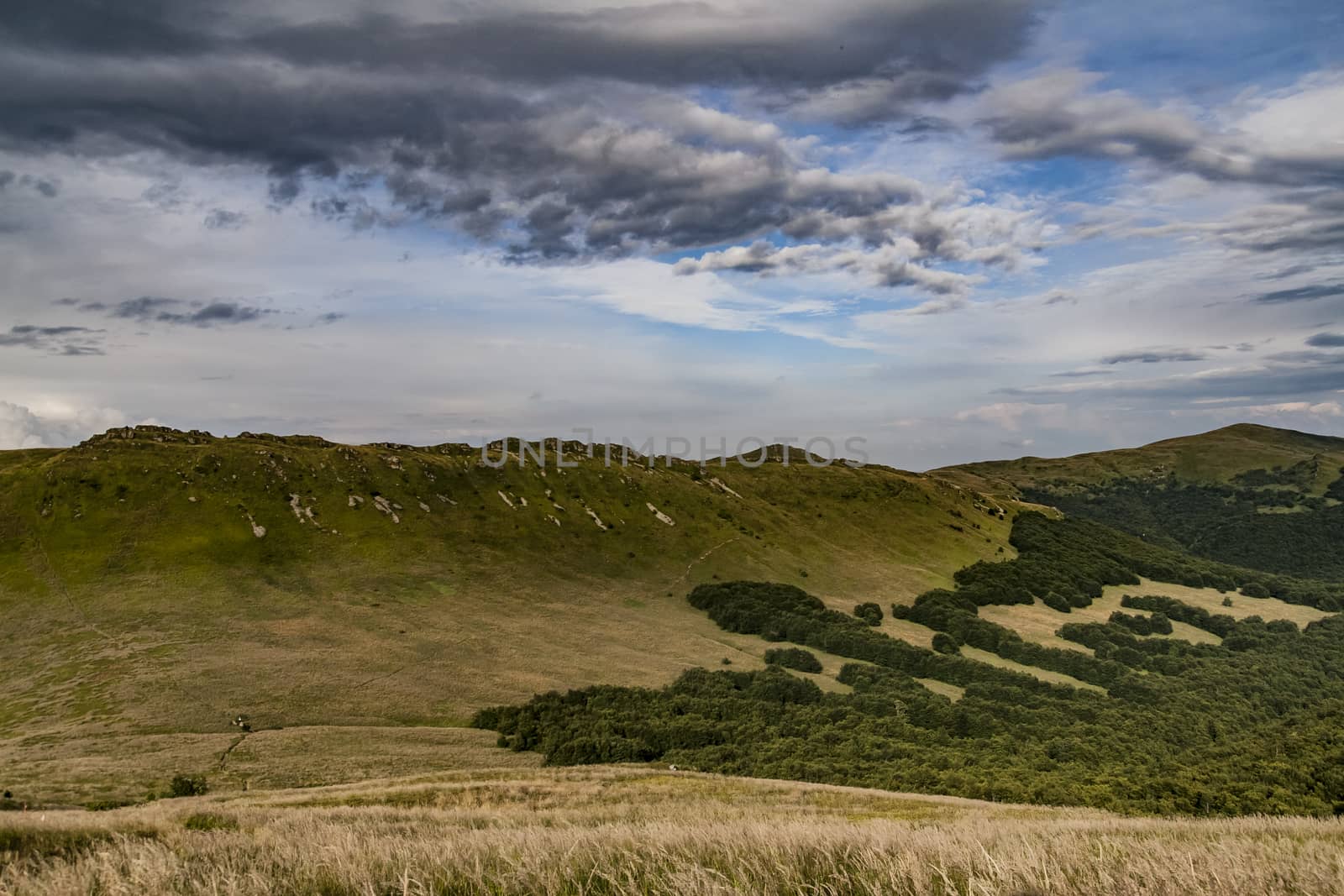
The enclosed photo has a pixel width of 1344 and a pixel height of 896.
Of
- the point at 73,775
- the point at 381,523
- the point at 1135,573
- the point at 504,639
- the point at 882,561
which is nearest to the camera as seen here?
the point at 73,775

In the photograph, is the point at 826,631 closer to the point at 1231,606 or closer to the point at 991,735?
the point at 991,735

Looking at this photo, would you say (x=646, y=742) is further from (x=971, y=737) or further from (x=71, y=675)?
(x=71, y=675)

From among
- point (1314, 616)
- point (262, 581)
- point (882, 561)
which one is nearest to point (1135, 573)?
point (1314, 616)

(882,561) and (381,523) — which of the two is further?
(882,561)

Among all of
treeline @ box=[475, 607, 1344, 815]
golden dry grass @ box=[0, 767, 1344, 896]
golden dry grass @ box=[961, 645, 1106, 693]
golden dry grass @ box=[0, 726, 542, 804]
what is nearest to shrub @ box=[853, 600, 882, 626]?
golden dry grass @ box=[961, 645, 1106, 693]

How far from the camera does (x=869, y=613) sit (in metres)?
108

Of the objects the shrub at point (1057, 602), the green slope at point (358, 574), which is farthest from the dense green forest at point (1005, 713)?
the green slope at point (358, 574)

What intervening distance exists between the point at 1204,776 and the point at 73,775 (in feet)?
228

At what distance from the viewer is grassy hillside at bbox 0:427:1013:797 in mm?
61438

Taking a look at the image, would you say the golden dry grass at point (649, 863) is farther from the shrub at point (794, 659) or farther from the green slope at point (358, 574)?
the shrub at point (794, 659)

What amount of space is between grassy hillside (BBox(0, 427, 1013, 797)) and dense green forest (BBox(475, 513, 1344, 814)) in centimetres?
718

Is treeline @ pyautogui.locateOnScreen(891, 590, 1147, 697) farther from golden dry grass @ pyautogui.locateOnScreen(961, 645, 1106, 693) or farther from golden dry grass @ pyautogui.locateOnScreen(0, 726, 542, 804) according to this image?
golden dry grass @ pyautogui.locateOnScreen(0, 726, 542, 804)

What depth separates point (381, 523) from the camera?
10225 cm

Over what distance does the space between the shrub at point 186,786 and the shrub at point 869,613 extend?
3304 inches
